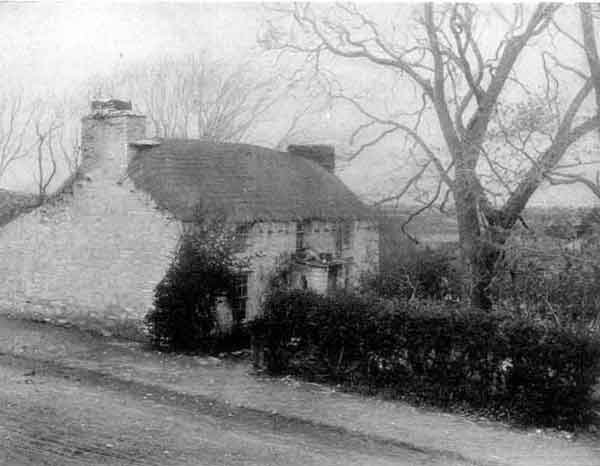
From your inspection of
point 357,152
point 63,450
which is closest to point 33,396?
point 63,450

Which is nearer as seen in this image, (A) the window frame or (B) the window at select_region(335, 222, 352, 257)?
(A) the window frame

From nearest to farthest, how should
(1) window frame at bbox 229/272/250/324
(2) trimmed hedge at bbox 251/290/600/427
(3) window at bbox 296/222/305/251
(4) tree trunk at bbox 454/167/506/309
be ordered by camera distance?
(2) trimmed hedge at bbox 251/290/600/427
(4) tree trunk at bbox 454/167/506/309
(1) window frame at bbox 229/272/250/324
(3) window at bbox 296/222/305/251

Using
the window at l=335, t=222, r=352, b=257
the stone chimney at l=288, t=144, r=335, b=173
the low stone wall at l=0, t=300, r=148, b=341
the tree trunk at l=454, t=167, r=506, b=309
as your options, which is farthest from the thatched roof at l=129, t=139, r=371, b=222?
the tree trunk at l=454, t=167, r=506, b=309

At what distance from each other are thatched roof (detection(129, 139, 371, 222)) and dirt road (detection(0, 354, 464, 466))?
22.7 feet

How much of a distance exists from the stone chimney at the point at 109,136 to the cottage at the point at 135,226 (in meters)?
0.03

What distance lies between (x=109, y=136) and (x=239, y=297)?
20.7 feet

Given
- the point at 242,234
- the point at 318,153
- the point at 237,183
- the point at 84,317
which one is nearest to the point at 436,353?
the point at 242,234

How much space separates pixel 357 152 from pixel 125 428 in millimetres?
10528

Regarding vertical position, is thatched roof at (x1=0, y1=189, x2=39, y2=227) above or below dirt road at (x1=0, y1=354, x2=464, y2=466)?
above

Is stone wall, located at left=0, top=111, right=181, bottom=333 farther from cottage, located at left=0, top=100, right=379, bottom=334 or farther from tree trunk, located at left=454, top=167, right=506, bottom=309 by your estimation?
tree trunk, located at left=454, top=167, right=506, bottom=309

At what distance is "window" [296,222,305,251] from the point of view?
24753mm

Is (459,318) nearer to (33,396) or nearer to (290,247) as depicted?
(33,396)

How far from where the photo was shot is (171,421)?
44.6ft

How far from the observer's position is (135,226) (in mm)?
21453
